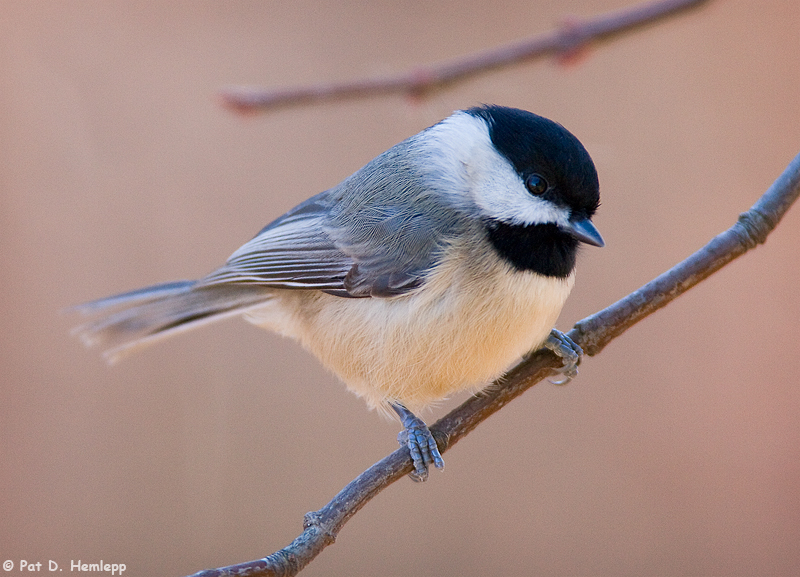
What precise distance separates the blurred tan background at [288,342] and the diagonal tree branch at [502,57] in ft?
4.46

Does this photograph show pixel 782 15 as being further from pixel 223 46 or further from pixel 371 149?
pixel 223 46

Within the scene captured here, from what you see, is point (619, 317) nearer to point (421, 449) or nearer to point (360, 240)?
point (421, 449)

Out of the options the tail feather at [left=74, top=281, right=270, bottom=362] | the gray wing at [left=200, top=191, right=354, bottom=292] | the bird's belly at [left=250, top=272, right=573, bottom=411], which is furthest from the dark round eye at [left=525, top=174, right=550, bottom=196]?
the tail feather at [left=74, top=281, right=270, bottom=362]

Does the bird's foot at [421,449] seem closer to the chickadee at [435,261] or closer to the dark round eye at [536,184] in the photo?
the chickadee at [435,261]

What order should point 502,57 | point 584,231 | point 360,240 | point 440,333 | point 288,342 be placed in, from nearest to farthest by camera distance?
point 502,57 < point 584,231 < point 440,333 < point 360,240 < point 288,342

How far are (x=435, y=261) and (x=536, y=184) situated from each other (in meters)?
0.26

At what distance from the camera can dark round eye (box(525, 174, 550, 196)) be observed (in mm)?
1374

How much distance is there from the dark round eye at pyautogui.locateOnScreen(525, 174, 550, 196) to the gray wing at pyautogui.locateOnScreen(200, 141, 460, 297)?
18 centimetres

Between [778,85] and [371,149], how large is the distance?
1.49 meters

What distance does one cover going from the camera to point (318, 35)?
284 cm

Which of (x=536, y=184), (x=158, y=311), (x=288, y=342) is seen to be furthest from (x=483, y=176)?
(x=288, y=342)

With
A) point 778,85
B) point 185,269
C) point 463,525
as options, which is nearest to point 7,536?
point 185,269

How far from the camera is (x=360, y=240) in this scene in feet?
5.52

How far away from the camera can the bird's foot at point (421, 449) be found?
Result: 1468mm
